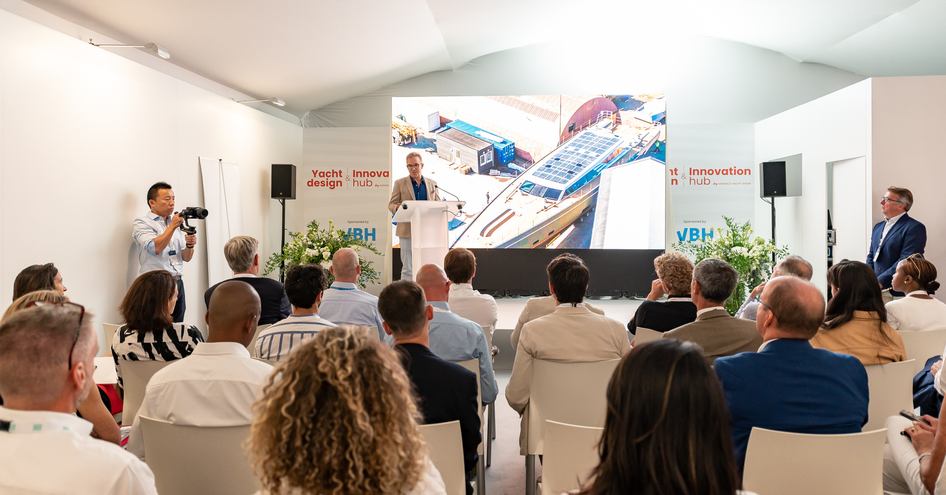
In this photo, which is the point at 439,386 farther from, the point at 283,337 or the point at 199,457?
the point at 283,337

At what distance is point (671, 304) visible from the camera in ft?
13.2

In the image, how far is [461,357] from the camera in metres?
3.50

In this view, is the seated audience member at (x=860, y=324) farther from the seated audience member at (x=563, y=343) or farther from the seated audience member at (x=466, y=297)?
the seated audience member at (x=466, y=297)

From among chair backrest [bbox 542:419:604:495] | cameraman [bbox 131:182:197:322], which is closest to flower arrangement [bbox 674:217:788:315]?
cameraman [bbox 131:182:197:322]

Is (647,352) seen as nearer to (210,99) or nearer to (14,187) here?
(14,187)

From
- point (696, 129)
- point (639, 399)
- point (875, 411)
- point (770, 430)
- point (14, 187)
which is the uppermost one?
point (696, 129)

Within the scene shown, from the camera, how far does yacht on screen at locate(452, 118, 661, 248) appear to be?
1036cm

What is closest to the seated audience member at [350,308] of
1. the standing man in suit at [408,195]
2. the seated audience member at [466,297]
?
the seated audience member at [466,297]

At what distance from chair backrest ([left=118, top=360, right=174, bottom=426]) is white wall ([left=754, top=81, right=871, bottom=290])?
6903 mm

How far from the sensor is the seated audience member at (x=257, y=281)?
4602 millimetres

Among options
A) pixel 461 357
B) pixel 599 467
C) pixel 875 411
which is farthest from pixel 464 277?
pixel 599 467

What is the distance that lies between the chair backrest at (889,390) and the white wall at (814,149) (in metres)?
4.88

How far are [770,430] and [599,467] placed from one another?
1.04 meters

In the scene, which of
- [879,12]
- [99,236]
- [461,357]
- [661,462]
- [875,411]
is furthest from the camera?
[879,12]
